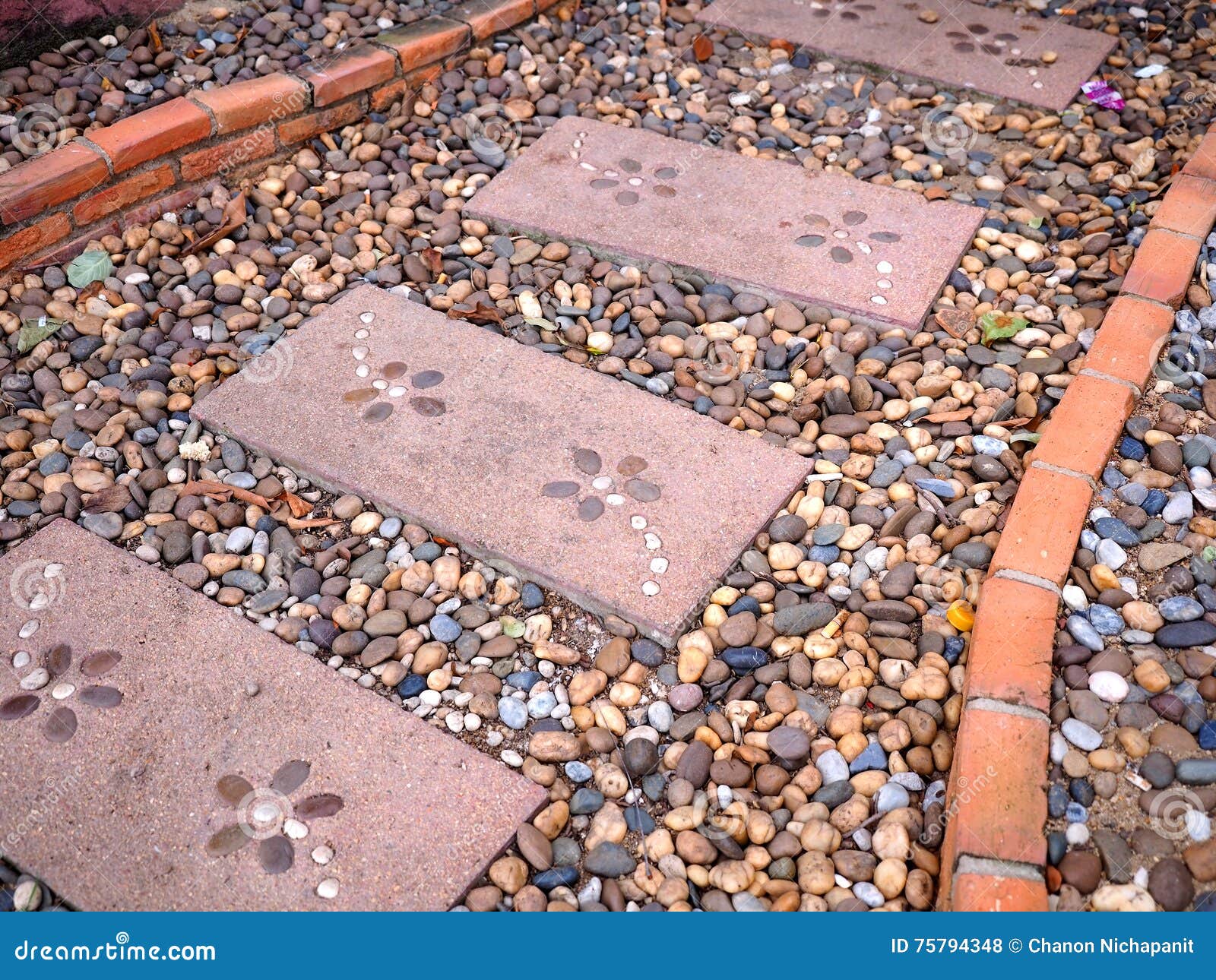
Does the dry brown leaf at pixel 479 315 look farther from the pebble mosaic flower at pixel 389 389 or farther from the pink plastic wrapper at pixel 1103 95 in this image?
the pink plastic wrapper at pixel 1103 95

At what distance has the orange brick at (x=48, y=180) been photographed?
2832 mm

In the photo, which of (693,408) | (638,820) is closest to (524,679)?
(638,820)

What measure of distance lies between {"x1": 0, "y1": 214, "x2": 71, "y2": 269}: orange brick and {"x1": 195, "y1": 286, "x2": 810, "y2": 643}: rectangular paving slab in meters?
0.79

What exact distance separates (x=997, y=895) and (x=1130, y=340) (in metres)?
1.40

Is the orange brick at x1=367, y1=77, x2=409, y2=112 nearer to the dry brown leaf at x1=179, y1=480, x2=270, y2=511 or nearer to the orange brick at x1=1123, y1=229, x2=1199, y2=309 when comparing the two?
the dry brown leaf at x1=179, y1=480, x2=270, y2=511

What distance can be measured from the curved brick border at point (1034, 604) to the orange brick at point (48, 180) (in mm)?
2524

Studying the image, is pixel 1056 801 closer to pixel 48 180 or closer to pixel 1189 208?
pixel 1189 208

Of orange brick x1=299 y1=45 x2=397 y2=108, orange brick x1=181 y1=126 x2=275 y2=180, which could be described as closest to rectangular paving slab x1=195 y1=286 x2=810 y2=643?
orange brick x1=181 y1=126 x2=275 y2=180

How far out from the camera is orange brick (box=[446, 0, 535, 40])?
378 centimetres

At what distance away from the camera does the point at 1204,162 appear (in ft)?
9.70

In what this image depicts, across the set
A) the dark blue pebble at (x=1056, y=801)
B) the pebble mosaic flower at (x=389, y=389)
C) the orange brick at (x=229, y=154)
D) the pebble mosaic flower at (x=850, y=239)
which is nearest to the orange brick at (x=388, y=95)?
the orange brick at (x=229, y=154)

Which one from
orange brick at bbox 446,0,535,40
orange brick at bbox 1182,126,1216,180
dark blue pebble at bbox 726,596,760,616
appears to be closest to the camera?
dark blue pebble at bbox 726,596,760,616

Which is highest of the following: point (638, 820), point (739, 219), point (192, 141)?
point (192, 141)

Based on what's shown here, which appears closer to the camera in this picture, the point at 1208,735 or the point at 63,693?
the point at 1208,735
